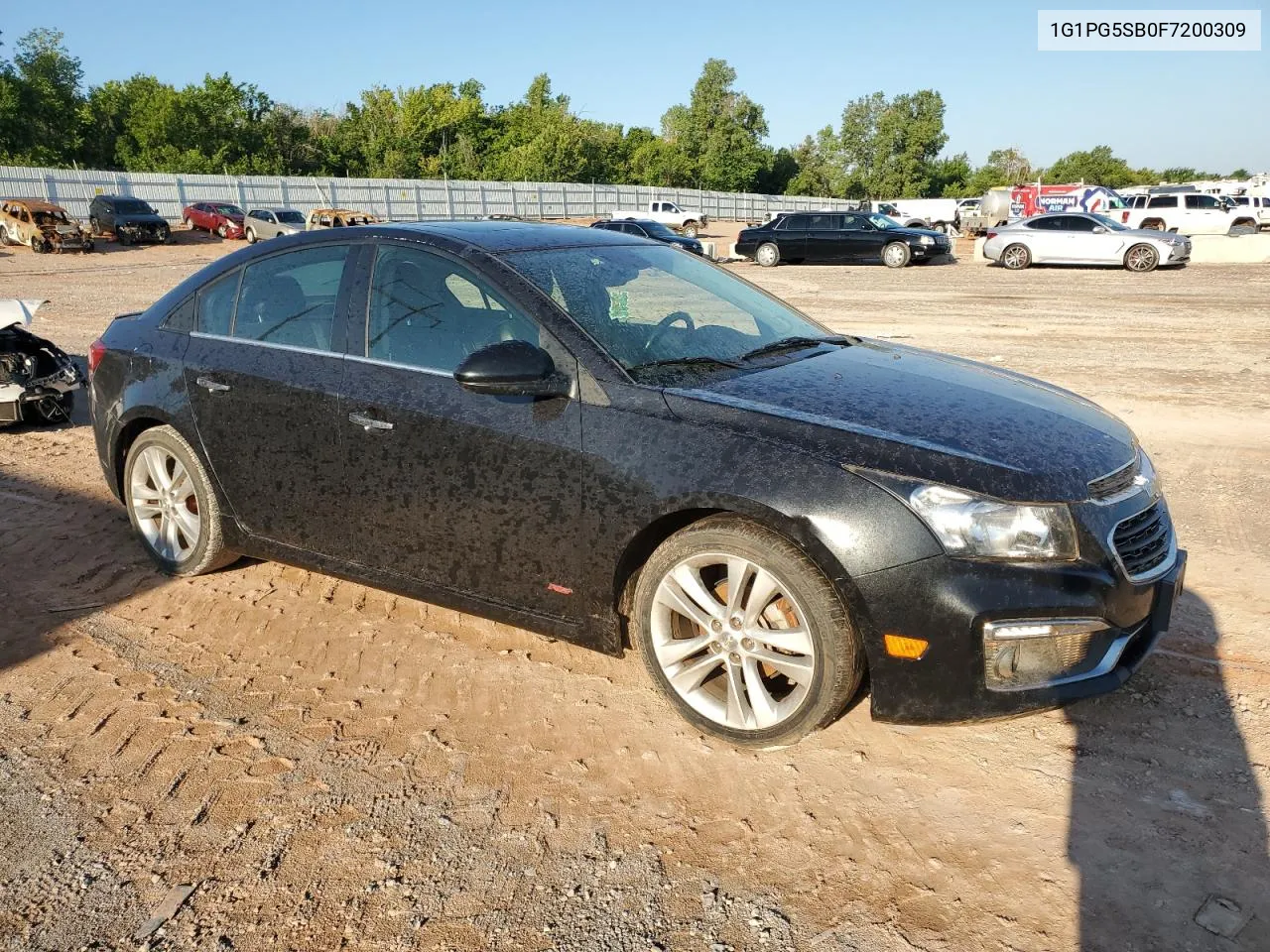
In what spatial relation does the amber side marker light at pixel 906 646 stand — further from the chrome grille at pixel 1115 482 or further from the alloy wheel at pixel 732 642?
the chrome grille at pixel 1115 482

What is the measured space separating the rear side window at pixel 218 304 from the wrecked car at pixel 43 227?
1361 inches

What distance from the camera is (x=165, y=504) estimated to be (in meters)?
4.57

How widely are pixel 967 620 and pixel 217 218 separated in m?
43.9

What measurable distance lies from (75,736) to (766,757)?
7.70ft

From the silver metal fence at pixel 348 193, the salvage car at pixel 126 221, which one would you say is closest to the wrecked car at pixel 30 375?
the silver metal fence at pixel 348 193

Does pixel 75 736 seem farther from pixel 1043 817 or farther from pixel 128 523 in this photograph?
pixel 1043 817

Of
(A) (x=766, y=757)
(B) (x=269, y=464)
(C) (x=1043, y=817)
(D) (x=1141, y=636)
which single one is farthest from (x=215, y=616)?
(D) (x=1141, y=636)

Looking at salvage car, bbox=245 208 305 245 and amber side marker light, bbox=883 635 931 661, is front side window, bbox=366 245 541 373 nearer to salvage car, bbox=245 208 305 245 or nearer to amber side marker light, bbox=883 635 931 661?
amber side marker light, bbox=883 635 931 661

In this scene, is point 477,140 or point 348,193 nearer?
point 348,193

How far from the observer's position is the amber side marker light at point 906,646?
2.77 metres

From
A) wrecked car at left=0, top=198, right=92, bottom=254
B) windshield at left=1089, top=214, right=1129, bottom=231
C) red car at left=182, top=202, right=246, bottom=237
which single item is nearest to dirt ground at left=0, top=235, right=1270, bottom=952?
windshield at left=1089, top=214, right=1129, bottom=231

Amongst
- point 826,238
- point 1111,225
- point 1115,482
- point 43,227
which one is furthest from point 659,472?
point 43,227

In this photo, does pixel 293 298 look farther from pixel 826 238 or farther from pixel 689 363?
pixel 826 238

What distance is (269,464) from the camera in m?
4.02
